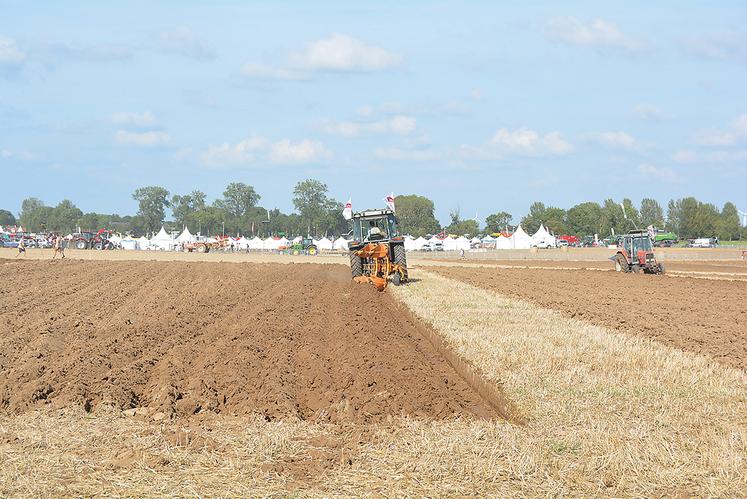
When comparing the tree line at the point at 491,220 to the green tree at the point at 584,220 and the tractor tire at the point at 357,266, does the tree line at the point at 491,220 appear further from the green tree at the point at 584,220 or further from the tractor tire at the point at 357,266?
the tractor tire at the point at 357,266

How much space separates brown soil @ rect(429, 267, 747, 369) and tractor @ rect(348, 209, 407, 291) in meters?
3.47

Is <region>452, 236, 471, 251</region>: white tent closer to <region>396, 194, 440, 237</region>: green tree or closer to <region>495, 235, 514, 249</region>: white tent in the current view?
<region>495, 235, 514, 249</region>: white tent

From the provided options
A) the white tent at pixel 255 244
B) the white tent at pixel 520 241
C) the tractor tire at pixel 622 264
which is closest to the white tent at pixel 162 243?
the white tent at pixel 255 244

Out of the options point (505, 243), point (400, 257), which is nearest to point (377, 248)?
point (400, 257)

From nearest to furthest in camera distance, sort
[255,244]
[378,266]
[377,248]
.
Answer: [377,248] < [378,266] < [255,244]

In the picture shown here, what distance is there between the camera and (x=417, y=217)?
585 ft

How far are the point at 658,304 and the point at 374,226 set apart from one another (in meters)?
10.3

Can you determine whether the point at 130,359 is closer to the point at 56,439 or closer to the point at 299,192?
the point at 56,439

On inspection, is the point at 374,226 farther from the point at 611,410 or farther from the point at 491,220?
the point at 491,220

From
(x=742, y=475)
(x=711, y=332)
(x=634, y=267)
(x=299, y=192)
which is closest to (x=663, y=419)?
(x=742, y=475)

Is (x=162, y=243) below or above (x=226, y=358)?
above

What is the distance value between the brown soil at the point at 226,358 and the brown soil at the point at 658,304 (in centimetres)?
442

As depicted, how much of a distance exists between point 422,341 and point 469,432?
692 cm

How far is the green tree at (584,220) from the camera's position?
490ft
